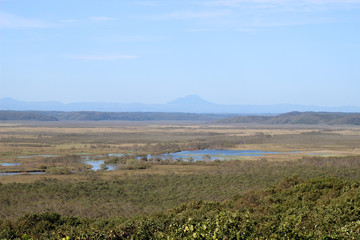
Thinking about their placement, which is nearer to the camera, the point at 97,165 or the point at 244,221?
the point at 244,221

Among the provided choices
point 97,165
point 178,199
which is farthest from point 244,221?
point 97,165

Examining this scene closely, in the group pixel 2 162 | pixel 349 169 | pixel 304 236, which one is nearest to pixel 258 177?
pixel 349 169

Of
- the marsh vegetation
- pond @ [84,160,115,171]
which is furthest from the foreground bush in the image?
pond @ [84,160,115,171]

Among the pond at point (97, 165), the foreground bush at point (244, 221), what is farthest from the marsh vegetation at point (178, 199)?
the pond at point (97, 165)

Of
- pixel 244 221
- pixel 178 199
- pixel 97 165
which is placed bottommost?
pixel 97 165

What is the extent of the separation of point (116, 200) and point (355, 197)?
17.6 m

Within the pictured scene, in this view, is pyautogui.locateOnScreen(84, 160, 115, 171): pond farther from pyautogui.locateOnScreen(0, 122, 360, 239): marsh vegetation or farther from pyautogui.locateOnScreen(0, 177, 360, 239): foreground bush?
pyautogui.locateOnScreen(0, 177, 360, 239): foreground bush

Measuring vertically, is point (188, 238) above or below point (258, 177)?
above

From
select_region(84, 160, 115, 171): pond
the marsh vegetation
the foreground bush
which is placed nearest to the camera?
the foreground bush

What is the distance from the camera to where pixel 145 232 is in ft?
47.6

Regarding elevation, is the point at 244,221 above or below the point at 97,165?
above

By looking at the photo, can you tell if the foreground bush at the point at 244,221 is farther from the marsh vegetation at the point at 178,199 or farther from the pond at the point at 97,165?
the pond at the point at 97,165

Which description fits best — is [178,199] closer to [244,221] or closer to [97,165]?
[244,221]

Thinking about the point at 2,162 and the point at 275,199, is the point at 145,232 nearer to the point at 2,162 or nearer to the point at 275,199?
the point at 275,199
